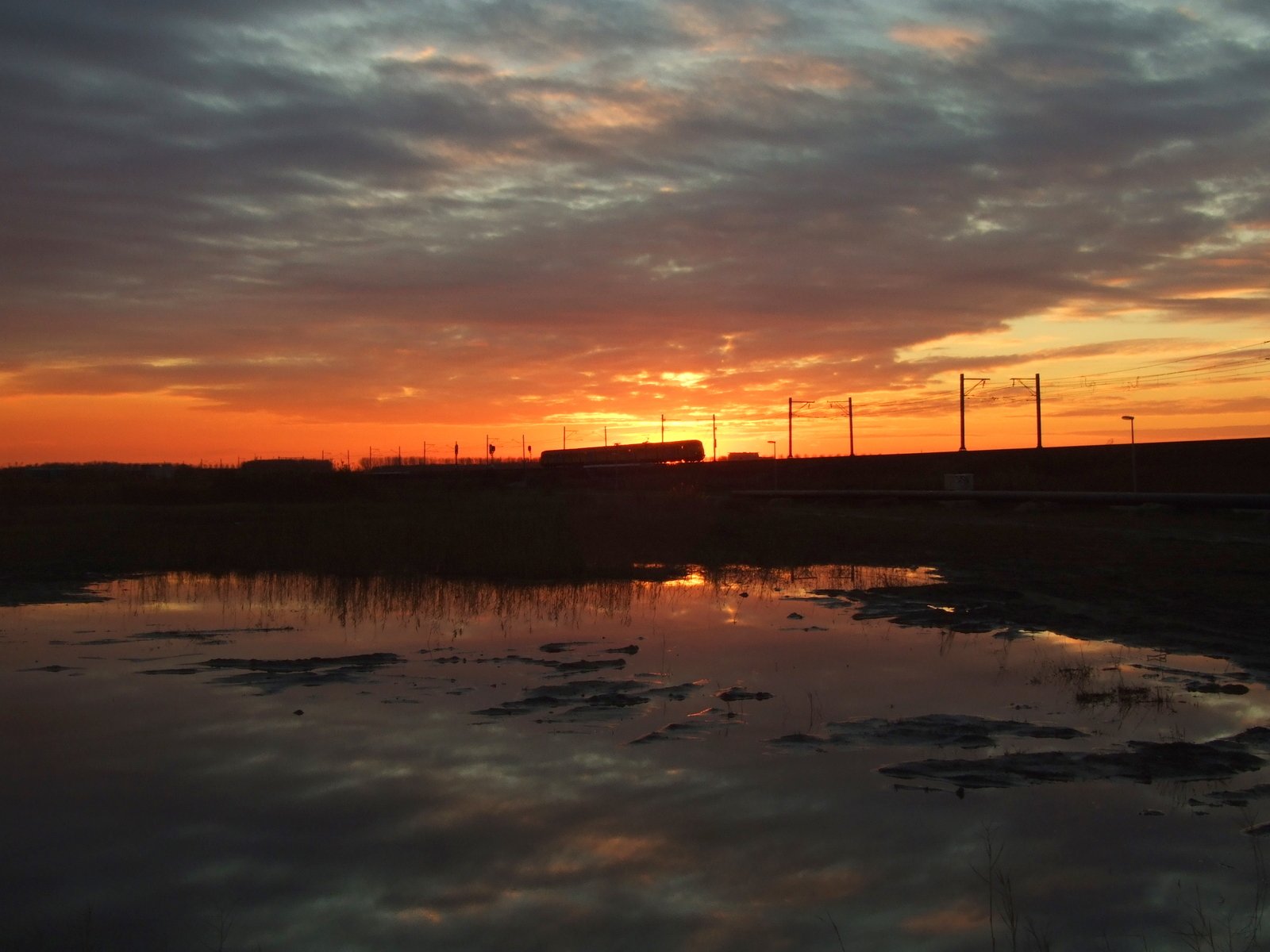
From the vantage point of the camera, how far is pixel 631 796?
7086 millimetres

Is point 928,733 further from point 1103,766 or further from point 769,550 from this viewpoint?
point 769,550

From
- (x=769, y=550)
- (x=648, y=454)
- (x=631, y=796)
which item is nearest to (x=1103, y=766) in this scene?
(x=631, y=796)

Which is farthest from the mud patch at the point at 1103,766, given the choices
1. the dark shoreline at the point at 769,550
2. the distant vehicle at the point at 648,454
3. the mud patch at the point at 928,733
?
the distant vehicle at the point at 648,454

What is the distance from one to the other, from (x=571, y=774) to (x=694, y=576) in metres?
13.7

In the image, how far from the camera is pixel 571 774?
753 cm

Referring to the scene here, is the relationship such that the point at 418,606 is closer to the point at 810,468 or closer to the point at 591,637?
the point at 591,637

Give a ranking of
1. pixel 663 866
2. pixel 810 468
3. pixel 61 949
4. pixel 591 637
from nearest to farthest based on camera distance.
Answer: pixel 61 949
pixel 663 866
pixel 591 637
pixel 810 468

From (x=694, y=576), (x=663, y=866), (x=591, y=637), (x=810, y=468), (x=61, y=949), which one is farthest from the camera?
(x=810, y=468)

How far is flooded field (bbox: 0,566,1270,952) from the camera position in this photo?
5.35m

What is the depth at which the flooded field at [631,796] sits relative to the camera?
5348 millimetres

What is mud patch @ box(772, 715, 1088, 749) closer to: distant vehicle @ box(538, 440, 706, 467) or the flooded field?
the flooded field

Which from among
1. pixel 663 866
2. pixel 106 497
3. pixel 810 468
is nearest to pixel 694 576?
pixel 663 866

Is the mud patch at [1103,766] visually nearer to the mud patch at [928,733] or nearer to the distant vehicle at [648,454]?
the mud patch at [928,733]

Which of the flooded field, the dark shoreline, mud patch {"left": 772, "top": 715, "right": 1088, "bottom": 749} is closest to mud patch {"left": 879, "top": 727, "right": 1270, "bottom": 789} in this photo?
the flooded field
